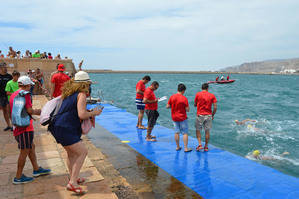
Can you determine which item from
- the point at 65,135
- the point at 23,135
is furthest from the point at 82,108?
the point at 23,135

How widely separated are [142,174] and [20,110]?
2.44m

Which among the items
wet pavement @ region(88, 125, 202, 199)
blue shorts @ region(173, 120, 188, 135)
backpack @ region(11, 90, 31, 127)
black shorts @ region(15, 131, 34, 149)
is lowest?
wet pavement @ region(88, 125, 202, 199)

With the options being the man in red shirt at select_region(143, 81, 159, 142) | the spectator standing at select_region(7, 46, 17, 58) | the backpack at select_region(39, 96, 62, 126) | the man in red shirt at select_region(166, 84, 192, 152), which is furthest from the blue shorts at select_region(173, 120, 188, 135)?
the spectator standing at select_region(7, 46, 17, 58)

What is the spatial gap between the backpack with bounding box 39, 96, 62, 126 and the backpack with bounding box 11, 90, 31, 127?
489 mm

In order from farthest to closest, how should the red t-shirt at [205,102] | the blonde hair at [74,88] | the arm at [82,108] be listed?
the red t-shirt at [205,102] → the blonde hair at [74,88] → the arm at [82,108]

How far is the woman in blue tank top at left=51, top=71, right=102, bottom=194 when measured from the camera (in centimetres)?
288

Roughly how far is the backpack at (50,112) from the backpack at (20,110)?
0.49 metres

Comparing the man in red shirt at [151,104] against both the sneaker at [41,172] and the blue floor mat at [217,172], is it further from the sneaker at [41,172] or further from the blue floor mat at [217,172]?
the sneaker at [41,172]

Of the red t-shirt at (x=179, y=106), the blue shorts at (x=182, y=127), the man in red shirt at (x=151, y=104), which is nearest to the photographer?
the red t-shirt at (x=179, y=106)

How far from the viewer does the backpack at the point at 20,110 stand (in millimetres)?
3234

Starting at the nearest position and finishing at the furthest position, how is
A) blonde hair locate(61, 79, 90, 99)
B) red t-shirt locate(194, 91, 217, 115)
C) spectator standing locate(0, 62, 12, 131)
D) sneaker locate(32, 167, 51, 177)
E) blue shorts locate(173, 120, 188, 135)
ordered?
blonde hair locate(61, 79, 90, 99), sneaker locate(32, 167, 51, 177), blue shorts locate(173, 120, 188, 135), red t-shirt locate(194, 91, 217, 115), spectator standing locate(0, 62, 12, 131)

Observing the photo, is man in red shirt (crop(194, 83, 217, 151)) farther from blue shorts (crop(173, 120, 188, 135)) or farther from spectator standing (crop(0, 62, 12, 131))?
spectator standing (crop(0, 62, 12, 131))

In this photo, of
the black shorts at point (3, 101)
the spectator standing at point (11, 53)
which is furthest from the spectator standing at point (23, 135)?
the spectator standing at point (11, 53)

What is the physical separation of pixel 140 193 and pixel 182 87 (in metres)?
2.75
